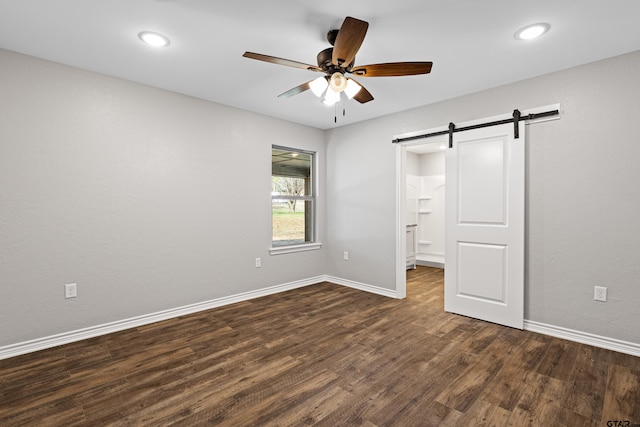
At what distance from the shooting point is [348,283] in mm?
4832

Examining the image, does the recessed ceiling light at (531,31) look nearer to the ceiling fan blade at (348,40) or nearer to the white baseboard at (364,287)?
the ceiling fan blade at (348,40)

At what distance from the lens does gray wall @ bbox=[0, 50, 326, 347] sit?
8.60ft

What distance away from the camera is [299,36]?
2355 mm

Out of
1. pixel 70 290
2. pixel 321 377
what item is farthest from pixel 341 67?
pixel 70 290

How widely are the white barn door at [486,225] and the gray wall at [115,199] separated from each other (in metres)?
2.44

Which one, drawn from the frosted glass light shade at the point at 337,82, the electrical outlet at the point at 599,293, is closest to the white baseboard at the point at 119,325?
the frosted glass light shade at the point at 337,82

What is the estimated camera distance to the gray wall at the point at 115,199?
2.62m

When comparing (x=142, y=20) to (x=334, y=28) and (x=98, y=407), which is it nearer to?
(x=334, y=28)

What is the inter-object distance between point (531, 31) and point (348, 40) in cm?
143

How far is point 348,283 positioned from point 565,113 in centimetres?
333

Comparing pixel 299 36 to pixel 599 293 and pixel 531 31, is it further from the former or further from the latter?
pixel 599 293

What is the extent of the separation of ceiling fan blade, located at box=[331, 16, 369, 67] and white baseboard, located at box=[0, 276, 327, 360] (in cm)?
304

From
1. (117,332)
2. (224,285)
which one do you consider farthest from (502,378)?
(117,332)

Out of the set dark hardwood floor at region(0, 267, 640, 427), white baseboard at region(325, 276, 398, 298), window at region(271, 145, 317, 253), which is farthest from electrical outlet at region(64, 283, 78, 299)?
white baseboard at region(325, 276, 398, 298)
